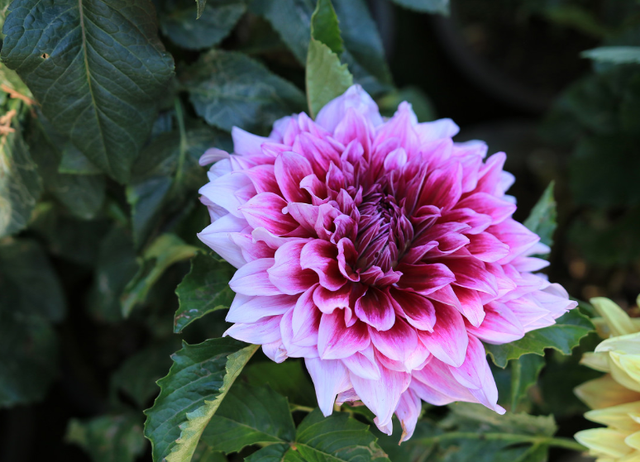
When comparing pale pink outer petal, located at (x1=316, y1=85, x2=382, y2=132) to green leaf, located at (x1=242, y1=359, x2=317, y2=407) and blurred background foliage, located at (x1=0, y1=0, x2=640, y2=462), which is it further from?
green leaf, located at (x1=242, y1=359, x2=317, y2=407)

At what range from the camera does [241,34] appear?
0.65 m

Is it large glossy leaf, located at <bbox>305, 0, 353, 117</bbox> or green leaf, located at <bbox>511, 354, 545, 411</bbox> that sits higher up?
large glossy leaf, located at <bbox>305, 0, 353, 117</bbox>

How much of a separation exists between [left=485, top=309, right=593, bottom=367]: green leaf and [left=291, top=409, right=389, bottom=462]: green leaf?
11 centimetres

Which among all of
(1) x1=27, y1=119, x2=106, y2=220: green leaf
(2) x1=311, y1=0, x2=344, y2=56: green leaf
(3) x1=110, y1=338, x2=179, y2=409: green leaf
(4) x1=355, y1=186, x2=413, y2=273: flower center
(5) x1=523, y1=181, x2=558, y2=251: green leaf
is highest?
(2) x1=311, y1=0, x2=344, y2=56: green leaf

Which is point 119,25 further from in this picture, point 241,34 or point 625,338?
point 625,338

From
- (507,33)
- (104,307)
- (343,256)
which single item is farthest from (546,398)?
(507,33)

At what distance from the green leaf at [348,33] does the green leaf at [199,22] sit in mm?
28

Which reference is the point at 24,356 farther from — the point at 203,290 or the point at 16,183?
the point at 203,290

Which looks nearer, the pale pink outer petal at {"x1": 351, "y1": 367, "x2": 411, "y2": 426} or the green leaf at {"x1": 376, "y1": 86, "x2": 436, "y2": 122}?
the pale pink outer petal at {"x1": 351, "y1": 367, "x2": 411, "y2": 426}

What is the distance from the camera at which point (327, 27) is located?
45 centimetres

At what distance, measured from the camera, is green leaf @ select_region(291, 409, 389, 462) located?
1.28 ft

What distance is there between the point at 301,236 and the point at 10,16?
0.83 feet

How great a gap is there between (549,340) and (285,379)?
0.22m

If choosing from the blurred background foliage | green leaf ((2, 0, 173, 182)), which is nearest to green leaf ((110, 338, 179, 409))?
the blurred background foliage
